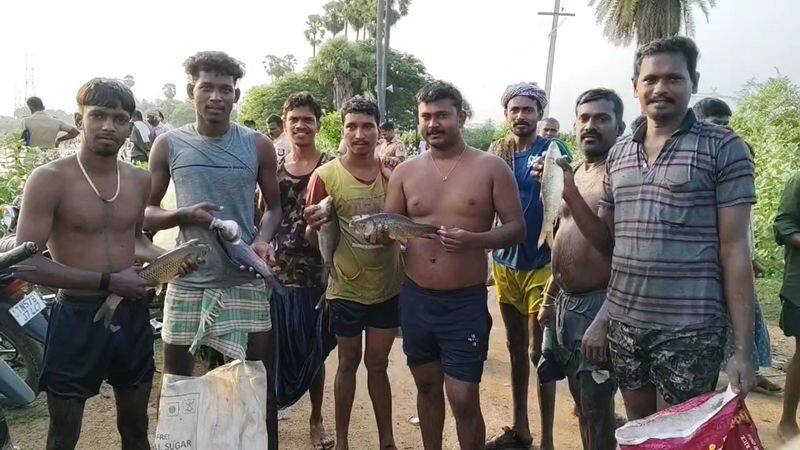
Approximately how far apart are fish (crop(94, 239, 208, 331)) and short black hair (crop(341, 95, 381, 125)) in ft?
4.43

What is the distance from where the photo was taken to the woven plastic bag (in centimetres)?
279

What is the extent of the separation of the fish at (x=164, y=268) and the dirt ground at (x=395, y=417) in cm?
162

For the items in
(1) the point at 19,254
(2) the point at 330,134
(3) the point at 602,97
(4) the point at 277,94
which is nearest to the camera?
(1) the point at 19,254

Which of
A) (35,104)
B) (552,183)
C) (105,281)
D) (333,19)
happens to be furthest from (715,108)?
(333,19)

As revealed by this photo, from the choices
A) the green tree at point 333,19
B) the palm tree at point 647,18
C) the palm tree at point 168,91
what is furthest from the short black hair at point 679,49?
the palm tree at point 168,91

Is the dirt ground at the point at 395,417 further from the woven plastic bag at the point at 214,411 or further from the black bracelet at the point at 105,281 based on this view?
the black bracelet at the point at 105,281

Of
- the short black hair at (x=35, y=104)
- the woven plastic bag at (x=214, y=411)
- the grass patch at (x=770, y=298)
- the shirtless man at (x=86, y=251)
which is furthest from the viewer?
the short black hair at (x=35, y=104)

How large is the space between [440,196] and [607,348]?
1.19m

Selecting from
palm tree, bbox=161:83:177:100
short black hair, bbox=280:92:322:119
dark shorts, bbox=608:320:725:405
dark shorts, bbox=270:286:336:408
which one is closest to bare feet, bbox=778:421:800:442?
dark shorts, bbox=608:320:725:405

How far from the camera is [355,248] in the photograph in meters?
3.56

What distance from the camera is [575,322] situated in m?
3.14

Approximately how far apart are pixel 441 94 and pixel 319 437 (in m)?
2.50

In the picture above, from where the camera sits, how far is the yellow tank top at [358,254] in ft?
11.6

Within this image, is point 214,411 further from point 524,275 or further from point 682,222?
point 682,222
